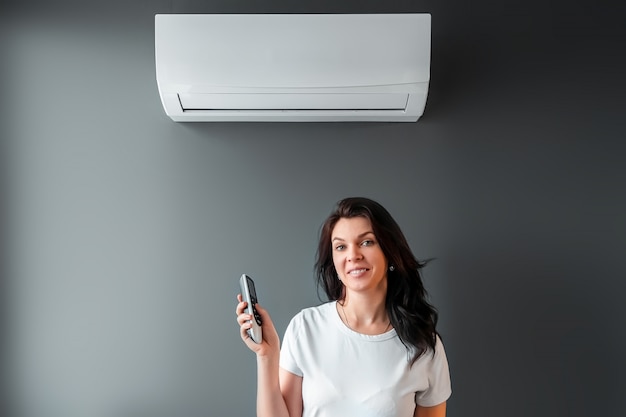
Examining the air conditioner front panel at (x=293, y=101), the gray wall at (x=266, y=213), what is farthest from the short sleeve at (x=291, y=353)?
the air conditioner front panel at (x=293, y=101)

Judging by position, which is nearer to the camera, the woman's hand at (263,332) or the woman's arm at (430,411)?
the woman's hand at (263,332)

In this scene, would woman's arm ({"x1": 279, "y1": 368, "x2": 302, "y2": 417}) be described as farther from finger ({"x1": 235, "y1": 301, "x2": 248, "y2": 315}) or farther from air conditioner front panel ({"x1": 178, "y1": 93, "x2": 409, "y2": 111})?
air conditioner front panel ({"x1": 178, "y1": 93, "x2": 409, "y2": 111})

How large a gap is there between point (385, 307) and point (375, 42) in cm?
77

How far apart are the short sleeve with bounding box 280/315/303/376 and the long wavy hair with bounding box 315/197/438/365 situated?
23cm

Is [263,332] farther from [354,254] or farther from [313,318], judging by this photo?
[354,254]

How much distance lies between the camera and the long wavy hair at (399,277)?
2.09m

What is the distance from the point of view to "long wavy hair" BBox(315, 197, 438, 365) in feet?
6.84

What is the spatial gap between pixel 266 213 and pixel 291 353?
0.50 metres

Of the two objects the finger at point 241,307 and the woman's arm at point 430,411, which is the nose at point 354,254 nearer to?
the finger at point 241,307

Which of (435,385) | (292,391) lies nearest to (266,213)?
(292,391)

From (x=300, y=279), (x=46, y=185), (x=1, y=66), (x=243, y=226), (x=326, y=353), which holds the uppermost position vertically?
(x=1, y=66)

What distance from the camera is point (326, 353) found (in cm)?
208

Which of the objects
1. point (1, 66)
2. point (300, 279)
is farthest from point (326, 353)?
point (1, 66)

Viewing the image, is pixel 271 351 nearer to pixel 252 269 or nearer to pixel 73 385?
pixel 252 269
